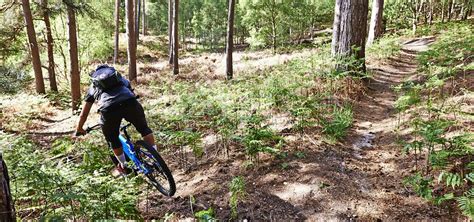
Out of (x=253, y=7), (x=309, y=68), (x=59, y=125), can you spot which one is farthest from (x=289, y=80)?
(x=253, y=7)

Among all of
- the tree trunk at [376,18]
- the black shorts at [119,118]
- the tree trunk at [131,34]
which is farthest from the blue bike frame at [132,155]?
the tree trunk at [376,18]

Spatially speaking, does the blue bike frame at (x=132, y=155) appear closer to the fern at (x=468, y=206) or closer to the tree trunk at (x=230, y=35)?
the fern at (x=468, y=206)

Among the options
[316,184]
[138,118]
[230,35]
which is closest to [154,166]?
[138,118]

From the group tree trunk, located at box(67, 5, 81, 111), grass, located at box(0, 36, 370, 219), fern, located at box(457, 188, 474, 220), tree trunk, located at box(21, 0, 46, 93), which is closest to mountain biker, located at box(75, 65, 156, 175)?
grass, located at box(0, 36, 370, 219)

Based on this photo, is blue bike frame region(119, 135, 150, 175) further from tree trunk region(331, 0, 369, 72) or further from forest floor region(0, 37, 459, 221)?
tree trunk region(331, 0, 369, 72)

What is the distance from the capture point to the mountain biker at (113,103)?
4.52 m

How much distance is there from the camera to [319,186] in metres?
4.34

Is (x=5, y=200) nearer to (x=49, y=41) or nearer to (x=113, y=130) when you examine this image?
(x=113, y=130)

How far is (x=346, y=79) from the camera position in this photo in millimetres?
7727

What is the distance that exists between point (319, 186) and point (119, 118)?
116 inches

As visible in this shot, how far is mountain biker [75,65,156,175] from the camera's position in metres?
4.52

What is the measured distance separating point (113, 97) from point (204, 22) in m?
49.1

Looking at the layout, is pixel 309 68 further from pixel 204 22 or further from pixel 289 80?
pixel 204 22

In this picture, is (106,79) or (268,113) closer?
(106,79)
